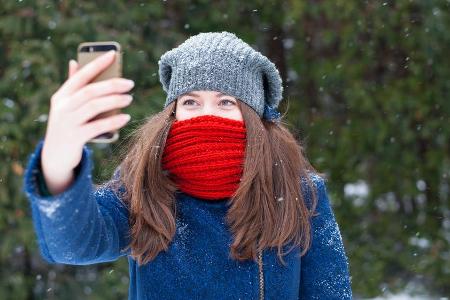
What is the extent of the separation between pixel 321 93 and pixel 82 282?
2172mm

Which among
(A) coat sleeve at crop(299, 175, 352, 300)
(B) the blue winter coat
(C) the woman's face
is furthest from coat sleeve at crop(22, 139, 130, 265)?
(A) coat sleeve at crop(299, 175, 352, 300)

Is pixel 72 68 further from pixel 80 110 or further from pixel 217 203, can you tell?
pixel 217 203

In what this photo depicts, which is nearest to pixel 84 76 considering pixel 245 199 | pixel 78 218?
pixel 78 218

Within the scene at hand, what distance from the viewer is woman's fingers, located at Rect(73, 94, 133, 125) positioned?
1517mm

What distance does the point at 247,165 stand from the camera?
2223 millimetres

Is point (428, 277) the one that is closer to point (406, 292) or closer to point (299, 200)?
point (406, 292)

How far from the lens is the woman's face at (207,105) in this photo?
2.28 m

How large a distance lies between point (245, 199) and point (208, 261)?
20cm

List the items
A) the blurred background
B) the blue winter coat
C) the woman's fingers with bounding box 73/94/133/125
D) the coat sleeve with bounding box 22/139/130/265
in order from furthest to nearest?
the blurred background
the blue winter coat
the coat sleeve with bounding box 22/139/130/265
the woman's fingers with bounding box 73/94/133/125

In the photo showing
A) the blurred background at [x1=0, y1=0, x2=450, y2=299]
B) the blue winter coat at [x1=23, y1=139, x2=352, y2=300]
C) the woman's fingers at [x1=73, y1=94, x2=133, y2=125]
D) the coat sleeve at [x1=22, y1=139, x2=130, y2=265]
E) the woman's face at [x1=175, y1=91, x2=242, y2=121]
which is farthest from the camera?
the blurred background at [x1=0, y1=0, x2=450, y2=299]

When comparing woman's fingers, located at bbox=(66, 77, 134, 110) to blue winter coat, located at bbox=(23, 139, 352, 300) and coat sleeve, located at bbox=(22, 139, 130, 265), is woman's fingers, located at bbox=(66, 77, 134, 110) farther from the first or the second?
blue winter coat, located at bbox=(23, 139, 352, 300)

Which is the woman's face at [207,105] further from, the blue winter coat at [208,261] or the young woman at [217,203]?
the blue winter coat at [208,261]

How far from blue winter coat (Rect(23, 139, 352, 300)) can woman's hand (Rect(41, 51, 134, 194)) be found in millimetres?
371

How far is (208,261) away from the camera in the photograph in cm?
216
